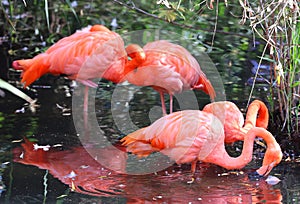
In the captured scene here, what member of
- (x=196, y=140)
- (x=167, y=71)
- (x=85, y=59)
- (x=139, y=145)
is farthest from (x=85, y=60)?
(x=196, y=140)

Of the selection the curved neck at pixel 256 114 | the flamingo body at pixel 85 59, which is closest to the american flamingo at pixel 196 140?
the curved neck at pixel 256 114

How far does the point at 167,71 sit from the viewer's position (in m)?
4.70

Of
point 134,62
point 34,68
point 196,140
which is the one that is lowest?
point 196,140

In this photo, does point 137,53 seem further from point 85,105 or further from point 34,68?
point 34,68

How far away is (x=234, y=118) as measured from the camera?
4.16 m

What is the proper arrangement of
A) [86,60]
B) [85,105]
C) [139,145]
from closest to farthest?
[139,145] → [86,60] → [85,105]

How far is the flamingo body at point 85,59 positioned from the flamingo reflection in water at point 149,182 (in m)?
0.94

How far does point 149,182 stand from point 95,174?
355 millimetres

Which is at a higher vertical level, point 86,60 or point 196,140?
point 86,60

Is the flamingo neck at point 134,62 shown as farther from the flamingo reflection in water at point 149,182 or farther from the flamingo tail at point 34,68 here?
the flamingo reflection in water at point 149,182

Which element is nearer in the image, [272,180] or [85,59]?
[272,180]

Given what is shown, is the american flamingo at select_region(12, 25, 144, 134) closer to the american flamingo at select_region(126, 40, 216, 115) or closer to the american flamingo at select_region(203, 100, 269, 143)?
the american flamingo at select_region(126, 40, 216, 115)

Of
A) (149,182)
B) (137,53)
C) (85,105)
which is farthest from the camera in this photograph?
(85,105)

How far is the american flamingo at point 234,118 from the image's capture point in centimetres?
411
